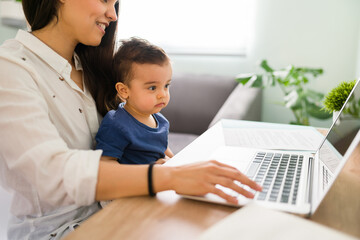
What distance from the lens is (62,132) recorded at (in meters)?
0.92

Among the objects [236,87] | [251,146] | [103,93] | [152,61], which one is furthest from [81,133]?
[236,87]

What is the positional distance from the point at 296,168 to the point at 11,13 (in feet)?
9.21

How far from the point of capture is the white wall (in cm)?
233

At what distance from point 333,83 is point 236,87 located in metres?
0.72

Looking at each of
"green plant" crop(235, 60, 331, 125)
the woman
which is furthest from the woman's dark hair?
"green plant" crop(235, 60, 331, 125)

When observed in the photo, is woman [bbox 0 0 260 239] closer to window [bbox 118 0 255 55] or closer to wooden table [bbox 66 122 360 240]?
wooden table [bbox 66 122 360 240]

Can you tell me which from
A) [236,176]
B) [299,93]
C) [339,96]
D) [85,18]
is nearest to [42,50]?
[85,18]

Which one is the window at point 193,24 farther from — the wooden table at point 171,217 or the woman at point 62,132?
the wooden table at point 171,217

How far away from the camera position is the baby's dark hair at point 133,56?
1046 mm

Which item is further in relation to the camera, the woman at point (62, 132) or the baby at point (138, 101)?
the baby at point (138, 101)

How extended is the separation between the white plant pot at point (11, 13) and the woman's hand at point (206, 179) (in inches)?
107

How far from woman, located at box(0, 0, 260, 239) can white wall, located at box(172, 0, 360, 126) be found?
1.71 meters

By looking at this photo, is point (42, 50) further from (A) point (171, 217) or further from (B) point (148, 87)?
(A) point (171, 217)

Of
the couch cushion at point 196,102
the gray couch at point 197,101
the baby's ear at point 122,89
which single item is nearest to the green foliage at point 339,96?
the baby's ear at point 122,89
